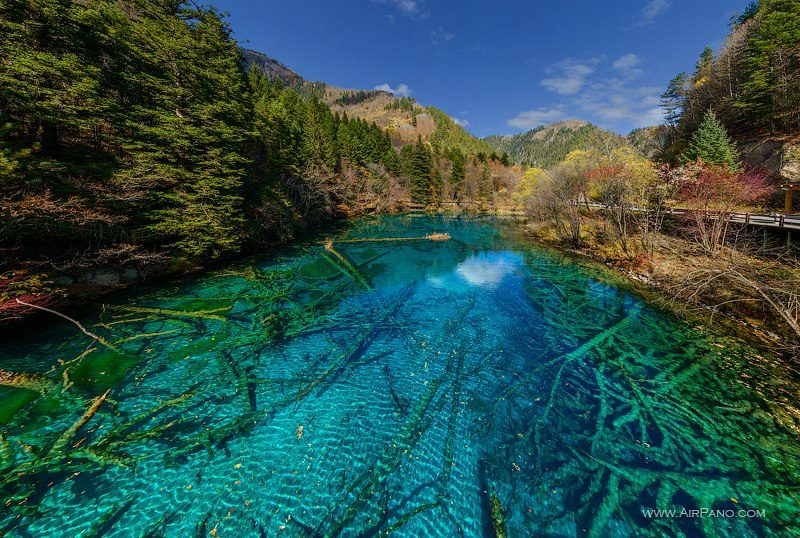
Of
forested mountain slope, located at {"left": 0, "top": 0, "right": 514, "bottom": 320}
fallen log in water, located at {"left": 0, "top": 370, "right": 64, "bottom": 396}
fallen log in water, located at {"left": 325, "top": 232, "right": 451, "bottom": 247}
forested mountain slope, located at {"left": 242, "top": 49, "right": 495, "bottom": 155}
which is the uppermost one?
forested mountain slope, located at {"left": 242, "top": 49, "right": 495, "bottom": 155}

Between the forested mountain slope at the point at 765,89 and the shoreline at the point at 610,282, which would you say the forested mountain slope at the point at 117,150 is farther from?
the forested mountain slope at the point at 765,89

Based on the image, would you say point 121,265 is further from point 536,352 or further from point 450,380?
point 536,352

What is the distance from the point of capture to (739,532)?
15.5 ft

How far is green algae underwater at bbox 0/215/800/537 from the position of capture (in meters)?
4.98

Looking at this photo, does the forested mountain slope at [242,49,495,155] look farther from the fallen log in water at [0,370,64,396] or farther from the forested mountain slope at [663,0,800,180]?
the fallen log in water at [0,370,64,396]

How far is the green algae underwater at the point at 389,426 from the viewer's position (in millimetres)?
4977

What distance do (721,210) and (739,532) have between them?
52.7 ft

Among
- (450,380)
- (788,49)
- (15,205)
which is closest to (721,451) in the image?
(450,380)

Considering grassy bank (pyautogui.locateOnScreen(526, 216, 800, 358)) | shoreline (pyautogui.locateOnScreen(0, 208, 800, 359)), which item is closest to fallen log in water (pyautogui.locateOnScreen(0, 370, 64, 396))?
shoreline (pyautogui.locateOnScreen(0, 208, 800, 359))

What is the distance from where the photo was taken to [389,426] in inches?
274

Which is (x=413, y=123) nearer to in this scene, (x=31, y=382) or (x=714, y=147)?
(x=714, y=147)

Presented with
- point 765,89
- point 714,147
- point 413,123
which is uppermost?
point 413,123

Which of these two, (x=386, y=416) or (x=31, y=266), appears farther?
(x=31, y=266)

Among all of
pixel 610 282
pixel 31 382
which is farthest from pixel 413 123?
pixel 31 382
